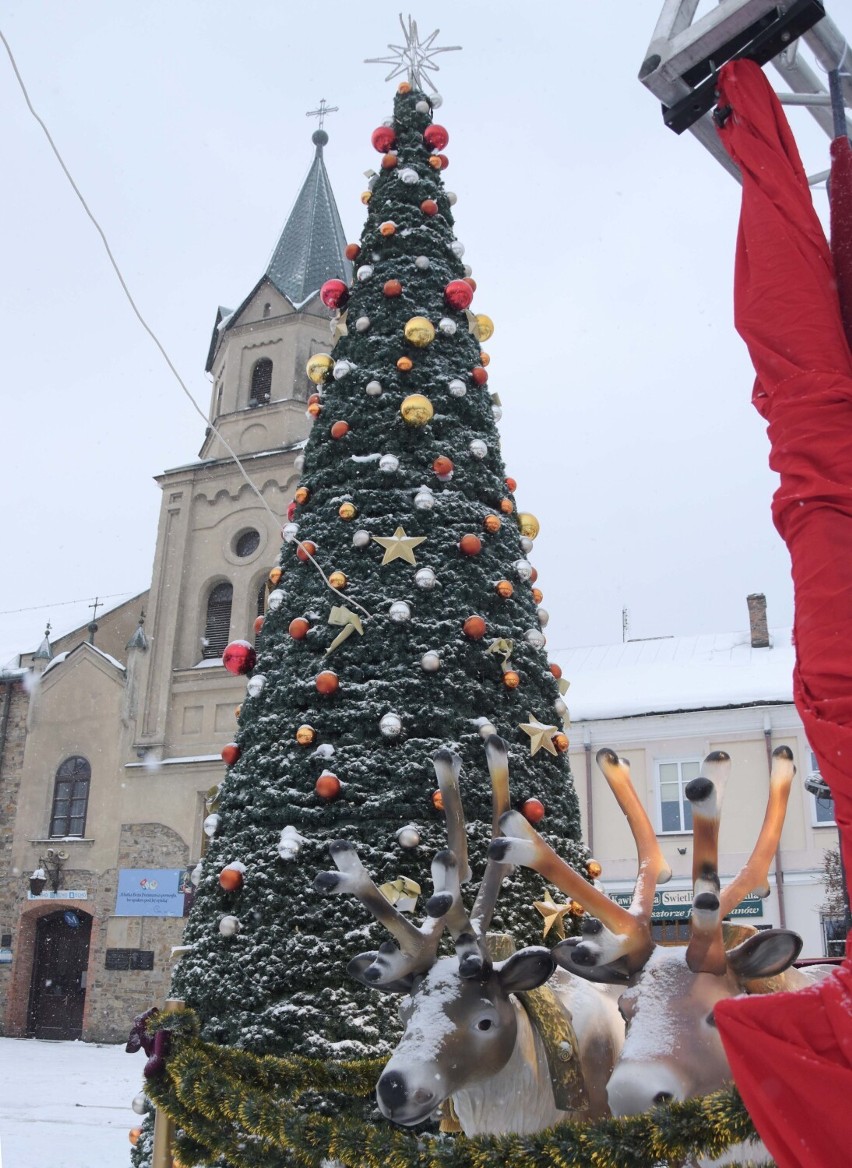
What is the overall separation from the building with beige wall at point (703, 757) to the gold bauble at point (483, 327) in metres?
14.7

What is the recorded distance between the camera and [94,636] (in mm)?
27250

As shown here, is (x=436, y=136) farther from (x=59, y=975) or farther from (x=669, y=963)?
(x=59, y=975)

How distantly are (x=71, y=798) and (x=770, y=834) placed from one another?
76.2 ft

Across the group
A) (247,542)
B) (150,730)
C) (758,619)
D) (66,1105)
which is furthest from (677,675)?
(66,1105)

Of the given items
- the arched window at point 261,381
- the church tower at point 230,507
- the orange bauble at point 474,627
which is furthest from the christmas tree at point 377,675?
the arched window at point 261,381

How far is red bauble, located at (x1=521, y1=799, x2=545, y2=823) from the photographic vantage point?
4.52 m

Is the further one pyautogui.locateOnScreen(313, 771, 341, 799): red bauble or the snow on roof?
the snow on roof

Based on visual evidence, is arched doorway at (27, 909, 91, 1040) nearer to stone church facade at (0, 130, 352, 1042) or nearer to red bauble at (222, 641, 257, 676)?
stone church facade at (0, 130, 352, 1042)

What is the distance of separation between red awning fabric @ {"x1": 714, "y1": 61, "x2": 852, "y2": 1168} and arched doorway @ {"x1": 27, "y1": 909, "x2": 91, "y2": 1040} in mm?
24042

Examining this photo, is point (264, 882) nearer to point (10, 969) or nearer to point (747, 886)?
point (747, 886)

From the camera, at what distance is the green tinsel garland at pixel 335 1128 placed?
2.47 meters

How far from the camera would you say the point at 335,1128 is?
309 centimetres

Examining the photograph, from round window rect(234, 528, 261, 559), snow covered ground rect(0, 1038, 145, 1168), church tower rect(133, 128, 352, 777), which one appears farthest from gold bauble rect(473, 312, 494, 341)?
round window rect(234, 528, 261, 559)

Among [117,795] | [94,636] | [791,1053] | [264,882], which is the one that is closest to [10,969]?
[117,795]
